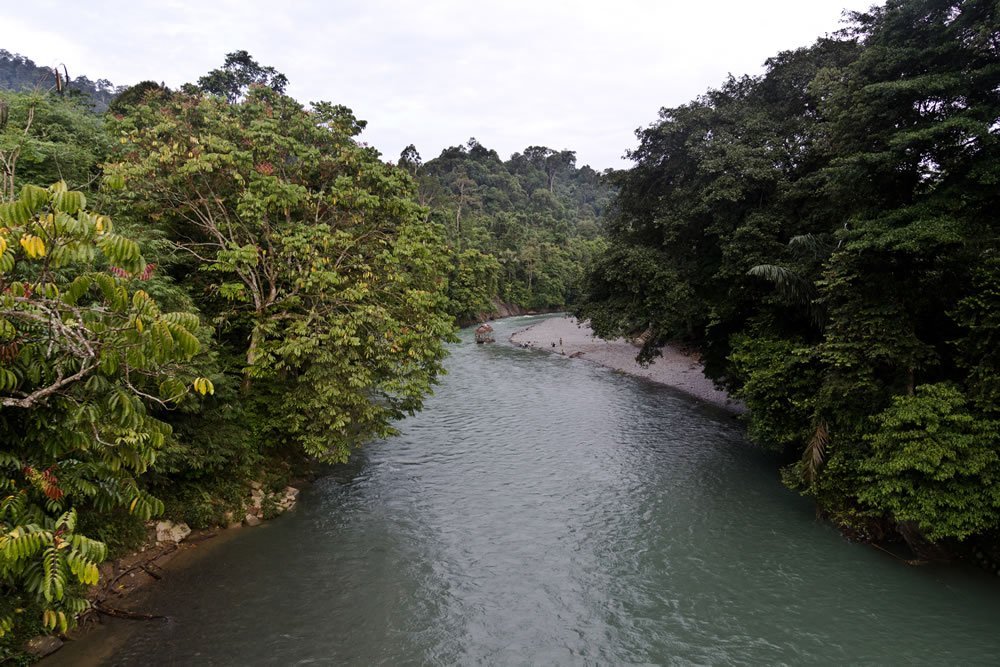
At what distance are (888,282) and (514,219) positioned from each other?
7255 cm

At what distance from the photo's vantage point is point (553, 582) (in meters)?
11.9

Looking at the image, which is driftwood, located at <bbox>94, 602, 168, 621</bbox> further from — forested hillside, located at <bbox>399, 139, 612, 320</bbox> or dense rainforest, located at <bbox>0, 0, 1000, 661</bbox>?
forested hillside, located at <bbox>399, 139, 612, 320</bbox>

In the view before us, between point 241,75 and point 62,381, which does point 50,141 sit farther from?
point 241,75

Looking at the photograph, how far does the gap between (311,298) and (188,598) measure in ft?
23.5

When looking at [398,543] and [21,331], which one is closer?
[21,331]

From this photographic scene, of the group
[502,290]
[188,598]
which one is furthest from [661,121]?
[502,290]

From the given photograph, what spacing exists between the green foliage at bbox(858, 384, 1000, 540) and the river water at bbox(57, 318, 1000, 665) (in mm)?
1959

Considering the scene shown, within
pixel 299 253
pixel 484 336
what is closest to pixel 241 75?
pixel 484 336

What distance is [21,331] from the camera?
546 cm

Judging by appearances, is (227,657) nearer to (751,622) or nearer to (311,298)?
(311,298)

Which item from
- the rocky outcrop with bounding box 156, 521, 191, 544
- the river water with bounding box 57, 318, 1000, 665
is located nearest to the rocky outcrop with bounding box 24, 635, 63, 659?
the river water with bounding box 57, 318, 1000, 665

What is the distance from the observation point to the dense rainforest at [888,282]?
1051 cm

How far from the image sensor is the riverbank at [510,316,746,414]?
2838cm

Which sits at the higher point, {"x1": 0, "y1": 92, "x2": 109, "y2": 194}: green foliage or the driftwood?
{"x1": 0, "y1": 92, "x2": 109, "y2": 194}: green foliage
